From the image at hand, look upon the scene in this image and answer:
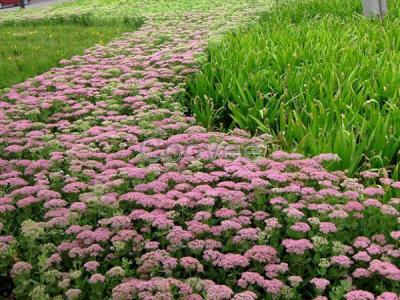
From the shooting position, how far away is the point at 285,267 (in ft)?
8.96

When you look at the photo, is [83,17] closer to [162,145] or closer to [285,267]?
[162,145]

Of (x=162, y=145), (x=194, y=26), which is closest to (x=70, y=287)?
(x=162, y=145)

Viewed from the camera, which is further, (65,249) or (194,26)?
(194,26)

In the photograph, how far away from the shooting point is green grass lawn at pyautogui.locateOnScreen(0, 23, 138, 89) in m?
7.21

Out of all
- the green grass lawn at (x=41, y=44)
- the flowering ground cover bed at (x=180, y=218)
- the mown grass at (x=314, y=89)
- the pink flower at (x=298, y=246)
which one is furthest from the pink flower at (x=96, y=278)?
the green grass lawn at (x=41, y=44)

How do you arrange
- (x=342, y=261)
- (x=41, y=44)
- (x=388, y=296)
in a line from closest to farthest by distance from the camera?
(x=388, y=296), (x=342, y=261), (x=41, y=44)

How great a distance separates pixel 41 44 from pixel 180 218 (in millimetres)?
6514

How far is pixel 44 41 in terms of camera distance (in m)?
9.30

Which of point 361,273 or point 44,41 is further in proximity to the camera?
point 44,41

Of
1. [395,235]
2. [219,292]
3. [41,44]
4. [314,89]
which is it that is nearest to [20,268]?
[219,292]

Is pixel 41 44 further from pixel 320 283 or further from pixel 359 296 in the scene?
pixel 359 296

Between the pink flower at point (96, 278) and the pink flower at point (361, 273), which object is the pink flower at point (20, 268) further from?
the pink flower at point (361, 273)

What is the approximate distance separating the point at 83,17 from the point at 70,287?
989 centimetres

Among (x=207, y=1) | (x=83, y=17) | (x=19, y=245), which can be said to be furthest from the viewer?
(x=207, y=1)
